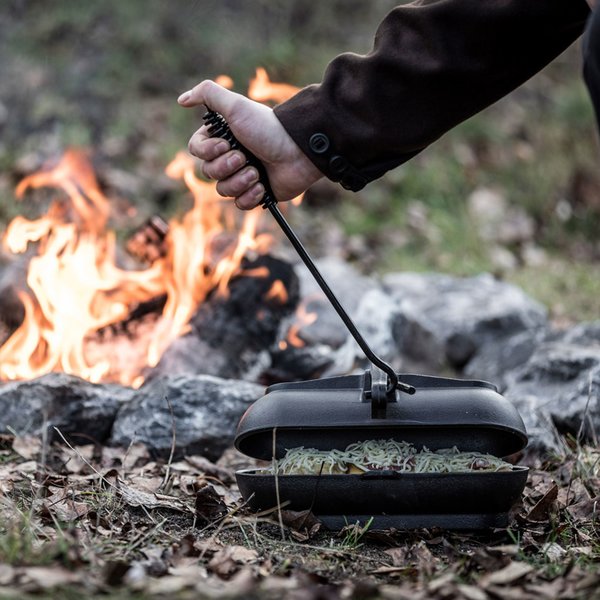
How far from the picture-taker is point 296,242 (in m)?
2.28

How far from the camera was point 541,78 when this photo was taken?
9.32 meters

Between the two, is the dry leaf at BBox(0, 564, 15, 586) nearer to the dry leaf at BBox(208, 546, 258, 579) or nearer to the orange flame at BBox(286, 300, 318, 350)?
the dry leaf at BBox(208, 546, 258, 579)

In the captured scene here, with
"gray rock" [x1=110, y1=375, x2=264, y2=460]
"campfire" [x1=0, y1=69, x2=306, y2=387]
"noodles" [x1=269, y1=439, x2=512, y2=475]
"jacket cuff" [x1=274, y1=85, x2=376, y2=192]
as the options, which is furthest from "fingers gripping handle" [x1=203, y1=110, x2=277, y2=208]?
"campfire" [x1=0, y1=69, x2=306, y2=387]

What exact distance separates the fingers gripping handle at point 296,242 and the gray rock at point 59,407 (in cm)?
123

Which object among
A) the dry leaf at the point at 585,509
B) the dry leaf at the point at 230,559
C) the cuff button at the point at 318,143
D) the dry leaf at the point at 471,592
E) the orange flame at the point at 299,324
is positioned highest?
the cuff button at the point at 318,143

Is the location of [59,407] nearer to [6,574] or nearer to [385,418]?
[385,418]

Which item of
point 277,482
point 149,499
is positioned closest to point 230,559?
point 277,482

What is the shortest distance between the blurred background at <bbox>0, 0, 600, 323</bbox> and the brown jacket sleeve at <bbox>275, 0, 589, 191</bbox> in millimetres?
3612

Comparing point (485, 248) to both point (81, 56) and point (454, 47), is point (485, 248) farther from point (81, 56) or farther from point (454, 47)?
point (454, 47)

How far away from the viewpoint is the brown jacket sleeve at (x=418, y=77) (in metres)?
2.11

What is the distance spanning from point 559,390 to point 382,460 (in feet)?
5.28

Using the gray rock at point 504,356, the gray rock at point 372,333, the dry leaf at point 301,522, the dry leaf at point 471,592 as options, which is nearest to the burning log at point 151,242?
the gray rock at point 372,333

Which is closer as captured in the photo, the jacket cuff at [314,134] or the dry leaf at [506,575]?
the dry leaf at [506,575]

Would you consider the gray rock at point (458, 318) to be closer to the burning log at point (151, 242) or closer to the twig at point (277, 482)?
the burning log at point (151, 242)
